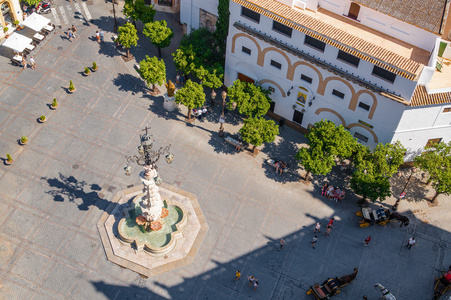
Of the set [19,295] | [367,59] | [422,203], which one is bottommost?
[19,295]

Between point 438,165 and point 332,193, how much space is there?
1294 cm

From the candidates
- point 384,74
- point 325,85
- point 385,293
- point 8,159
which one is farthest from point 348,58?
point 8,159

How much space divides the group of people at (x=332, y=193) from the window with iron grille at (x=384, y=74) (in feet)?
49.4

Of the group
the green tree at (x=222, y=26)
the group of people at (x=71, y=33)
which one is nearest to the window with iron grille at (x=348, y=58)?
the green tree at (x=222, y=26)

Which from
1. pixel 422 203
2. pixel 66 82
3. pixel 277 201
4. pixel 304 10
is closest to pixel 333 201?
pixel 277 201

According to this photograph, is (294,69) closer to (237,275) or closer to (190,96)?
(190,96)

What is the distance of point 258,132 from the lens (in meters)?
68.7

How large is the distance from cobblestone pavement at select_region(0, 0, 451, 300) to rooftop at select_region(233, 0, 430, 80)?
54.9 feet

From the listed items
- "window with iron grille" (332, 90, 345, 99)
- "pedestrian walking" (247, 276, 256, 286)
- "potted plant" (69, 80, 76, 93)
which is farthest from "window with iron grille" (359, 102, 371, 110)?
"potted plant" (69, 80, 76, 93)

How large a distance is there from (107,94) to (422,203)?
44.8m

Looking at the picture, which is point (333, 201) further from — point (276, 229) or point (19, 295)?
point (19, 295)

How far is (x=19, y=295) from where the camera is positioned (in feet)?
195

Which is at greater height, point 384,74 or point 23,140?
point 384,74

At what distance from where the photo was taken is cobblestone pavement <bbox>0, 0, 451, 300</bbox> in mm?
61188
